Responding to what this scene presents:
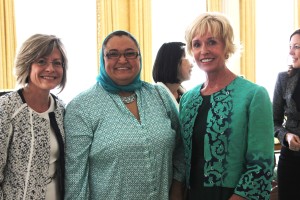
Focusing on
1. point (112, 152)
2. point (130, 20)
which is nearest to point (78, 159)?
point (112, 152)

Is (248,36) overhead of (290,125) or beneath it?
overhead

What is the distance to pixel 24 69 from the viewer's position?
1.91 meters

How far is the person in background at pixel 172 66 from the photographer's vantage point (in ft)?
9.94

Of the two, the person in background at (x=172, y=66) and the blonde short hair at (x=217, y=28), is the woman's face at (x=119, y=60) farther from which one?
the person in background at (x=172, y=66)

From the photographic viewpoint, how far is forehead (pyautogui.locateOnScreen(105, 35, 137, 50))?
1918 mm

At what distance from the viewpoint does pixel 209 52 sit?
1.80 m

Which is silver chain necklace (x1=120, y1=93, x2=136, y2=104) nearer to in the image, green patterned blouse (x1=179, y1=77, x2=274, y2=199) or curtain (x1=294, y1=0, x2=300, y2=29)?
green patterned blouse (x1=179, y1=77, x2=274, y2=199)

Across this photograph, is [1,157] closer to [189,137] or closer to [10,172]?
[10,172]

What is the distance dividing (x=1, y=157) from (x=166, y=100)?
2.80 ft

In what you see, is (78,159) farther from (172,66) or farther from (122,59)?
(172,66)

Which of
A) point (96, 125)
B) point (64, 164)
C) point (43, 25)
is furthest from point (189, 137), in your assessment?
point (43, 25)

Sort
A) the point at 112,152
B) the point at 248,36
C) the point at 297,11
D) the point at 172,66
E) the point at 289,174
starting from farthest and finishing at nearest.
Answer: the point at 297,11 < the point at 248,36 < the point at 172,66 < the point at 289,174 < the point at 112,152

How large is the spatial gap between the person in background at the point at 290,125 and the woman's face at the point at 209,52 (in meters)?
1.02

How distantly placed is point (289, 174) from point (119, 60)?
1.48 meters
